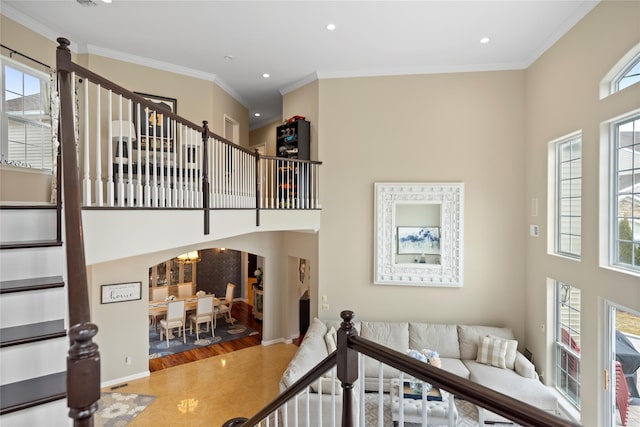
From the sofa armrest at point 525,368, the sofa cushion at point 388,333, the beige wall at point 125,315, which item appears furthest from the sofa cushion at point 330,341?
the sofa armrest at point 525,368

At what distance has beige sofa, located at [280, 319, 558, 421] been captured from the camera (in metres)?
4.42

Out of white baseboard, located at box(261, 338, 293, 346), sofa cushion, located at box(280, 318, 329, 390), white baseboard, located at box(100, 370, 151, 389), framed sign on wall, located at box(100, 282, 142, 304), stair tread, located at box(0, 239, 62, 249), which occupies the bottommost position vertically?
white baseboard, located at box(261, 338, 293, 346)

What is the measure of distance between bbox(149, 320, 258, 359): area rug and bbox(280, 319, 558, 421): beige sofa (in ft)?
11.5

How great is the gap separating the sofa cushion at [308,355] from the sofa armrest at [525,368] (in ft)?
10.0

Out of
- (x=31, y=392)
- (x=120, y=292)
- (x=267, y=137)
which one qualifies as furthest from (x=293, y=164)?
(x=31, y=392)

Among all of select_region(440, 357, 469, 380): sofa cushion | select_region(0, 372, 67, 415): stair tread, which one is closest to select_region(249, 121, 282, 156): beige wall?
select_region(440, 357, 469, 380): sofa cushion

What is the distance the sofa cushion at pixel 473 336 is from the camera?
17.4 feet

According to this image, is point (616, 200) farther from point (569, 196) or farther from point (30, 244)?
point (30, 244)

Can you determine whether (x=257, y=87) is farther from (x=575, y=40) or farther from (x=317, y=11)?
(x=575, y=40)

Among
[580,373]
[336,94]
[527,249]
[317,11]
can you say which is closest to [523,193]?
[527,249]

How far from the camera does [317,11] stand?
4.28 meters

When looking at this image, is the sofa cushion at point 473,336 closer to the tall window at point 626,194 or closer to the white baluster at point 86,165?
the tall window at point 626,194

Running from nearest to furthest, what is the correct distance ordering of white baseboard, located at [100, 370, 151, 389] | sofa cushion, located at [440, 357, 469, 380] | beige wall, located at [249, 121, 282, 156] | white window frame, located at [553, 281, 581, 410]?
white window frame, located at [553, 281, 581, 410], sofa cushion, located at [440, 357, 469, 380], white baseboard, located at [100, 370, 151, 389], beige wall, located at [249, 121, 282, 156]

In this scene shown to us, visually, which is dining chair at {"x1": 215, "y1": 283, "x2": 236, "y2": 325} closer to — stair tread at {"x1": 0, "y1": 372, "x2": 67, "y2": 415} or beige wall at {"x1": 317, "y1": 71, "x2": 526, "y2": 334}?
beige wall at {"x1": 317, "y1": 71, "x2": 526, "y2": 334}
